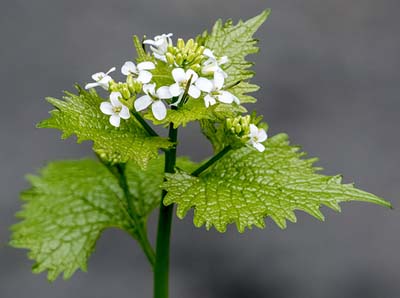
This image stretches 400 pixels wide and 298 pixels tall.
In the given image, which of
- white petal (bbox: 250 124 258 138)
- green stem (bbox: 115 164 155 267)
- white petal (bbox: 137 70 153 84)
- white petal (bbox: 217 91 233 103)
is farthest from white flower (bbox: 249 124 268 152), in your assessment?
green stem (bbox: 115 164 155 267)

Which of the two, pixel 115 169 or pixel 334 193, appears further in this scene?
pixel 115 169

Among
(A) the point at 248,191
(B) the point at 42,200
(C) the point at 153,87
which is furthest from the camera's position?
(B) the point at 42,200

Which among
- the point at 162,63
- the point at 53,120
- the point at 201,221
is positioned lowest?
the point at 201,221

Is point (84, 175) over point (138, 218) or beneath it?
over

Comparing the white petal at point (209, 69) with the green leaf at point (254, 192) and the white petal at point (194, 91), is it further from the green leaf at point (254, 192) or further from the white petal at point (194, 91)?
the green leaf at point (254, 192)

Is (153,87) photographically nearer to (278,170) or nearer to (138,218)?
(278,170)

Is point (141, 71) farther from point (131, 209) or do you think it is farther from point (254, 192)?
point (131, 209)

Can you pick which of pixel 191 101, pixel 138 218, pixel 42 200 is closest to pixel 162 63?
pixel 191 101

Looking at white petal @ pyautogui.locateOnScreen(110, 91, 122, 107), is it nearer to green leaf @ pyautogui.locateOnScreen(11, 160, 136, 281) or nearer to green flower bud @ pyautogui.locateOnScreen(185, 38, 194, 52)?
green flower bud @ pyautogui.locateOnScreen(185, 38, 194, 52)
